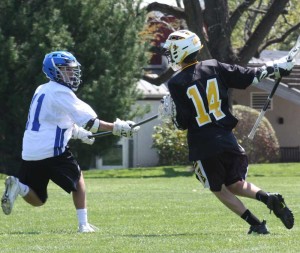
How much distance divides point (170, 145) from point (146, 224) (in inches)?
817

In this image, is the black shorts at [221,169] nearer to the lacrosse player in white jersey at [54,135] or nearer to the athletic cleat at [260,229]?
the athletic cleat at [260,229]

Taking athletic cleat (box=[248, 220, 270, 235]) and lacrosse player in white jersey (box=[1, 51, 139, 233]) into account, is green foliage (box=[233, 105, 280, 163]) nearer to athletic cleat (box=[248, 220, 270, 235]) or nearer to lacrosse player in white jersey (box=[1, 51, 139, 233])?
lacrosse player in white jersey (box=[1, 51, 139, 233])

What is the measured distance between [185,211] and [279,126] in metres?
24.2

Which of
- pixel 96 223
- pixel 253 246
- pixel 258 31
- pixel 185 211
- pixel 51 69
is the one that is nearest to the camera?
pixel 253 246

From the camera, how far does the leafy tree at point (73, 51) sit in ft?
85.4

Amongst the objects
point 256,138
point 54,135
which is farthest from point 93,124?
point 256,138

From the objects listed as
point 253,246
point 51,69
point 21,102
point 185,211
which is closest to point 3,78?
point 21,102

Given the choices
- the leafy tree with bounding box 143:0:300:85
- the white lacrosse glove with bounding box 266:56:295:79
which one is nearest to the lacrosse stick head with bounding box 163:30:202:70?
the white lacrosse glove with bounding box 266:56:295:79

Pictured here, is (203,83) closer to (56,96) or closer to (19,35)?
(56,96)

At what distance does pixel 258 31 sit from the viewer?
27.9 m

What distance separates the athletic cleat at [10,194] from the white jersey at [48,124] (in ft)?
0.96

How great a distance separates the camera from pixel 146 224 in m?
11.5

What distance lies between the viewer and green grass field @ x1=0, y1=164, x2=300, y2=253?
8.83 meters

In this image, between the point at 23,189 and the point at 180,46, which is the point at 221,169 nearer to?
the point at 180,46
